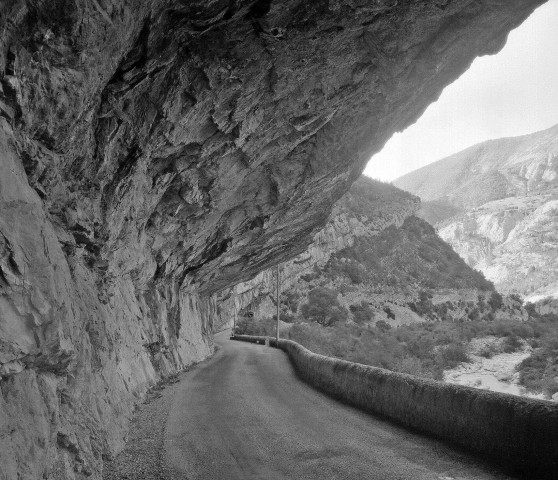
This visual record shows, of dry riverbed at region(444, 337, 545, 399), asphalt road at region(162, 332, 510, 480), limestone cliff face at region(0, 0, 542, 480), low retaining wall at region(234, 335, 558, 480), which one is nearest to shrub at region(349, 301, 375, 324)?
dry riverbed at region(444, 337, 545, 399)

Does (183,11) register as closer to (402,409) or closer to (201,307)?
(402,409)

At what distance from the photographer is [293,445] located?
8836 millimetres

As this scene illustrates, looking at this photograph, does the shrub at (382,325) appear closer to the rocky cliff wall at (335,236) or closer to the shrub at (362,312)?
the shrub at (362,312)

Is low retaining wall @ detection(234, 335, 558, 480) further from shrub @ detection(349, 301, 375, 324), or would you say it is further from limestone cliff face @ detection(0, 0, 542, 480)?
shrub @ detection(349, 301, 375, 324)

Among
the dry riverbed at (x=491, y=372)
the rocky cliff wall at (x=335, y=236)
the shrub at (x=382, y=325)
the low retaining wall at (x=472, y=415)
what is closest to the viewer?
the low retaining wall at (x=472, y=415)

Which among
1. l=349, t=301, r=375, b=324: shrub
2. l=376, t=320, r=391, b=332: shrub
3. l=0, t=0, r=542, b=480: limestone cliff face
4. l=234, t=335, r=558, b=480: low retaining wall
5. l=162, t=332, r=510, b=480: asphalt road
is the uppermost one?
l=0, t=0, r=542, b=480: limestone cliff face

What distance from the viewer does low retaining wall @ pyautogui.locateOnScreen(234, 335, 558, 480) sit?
20.4ft

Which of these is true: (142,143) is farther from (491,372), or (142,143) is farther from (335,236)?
(335,236)

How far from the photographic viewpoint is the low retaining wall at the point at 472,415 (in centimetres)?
623

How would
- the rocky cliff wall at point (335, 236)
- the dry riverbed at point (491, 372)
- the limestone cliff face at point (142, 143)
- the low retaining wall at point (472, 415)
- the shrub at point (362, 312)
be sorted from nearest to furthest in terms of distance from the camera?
the limestone cliff face at point (142, 143)
the low retaining wall at point (472, 415)
the dry riverbed at point (491, 372)
the shrub at point (362, 312)
the rocky cliff wall at point (335, 236)

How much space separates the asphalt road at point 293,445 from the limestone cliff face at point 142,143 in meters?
1.46

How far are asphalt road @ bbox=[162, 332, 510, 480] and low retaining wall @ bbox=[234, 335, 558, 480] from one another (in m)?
0.31

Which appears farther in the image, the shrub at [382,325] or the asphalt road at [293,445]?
the shrub at [382,325]

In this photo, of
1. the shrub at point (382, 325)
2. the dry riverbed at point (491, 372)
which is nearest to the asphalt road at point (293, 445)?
the dry riverbed at point (491, 372)
